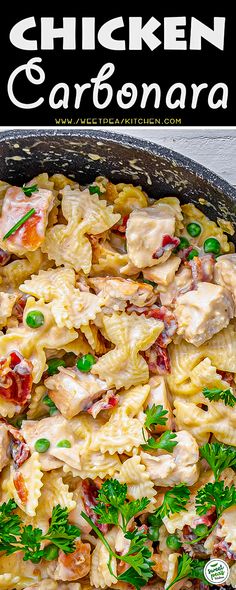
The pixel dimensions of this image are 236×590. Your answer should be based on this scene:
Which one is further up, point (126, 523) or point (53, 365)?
point (53, 365)

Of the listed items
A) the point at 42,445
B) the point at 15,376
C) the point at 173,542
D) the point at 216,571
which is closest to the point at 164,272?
the point at 15,376

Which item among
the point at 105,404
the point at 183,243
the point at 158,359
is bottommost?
the point at 105,404

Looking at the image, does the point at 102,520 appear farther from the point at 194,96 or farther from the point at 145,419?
the point at 194,96

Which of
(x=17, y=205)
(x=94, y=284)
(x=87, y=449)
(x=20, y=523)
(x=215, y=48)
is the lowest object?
(x=20, y=523)

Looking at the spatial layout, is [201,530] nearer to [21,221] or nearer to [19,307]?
[19,307]

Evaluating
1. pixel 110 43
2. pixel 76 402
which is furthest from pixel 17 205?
pixel 110 43

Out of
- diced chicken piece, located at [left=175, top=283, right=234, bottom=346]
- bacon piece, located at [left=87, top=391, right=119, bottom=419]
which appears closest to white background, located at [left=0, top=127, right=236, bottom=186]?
diced chicken piece, located at [left=175, top=283, right=234, bottom=346]

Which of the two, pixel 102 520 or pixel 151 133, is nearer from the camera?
pixel 102 520
